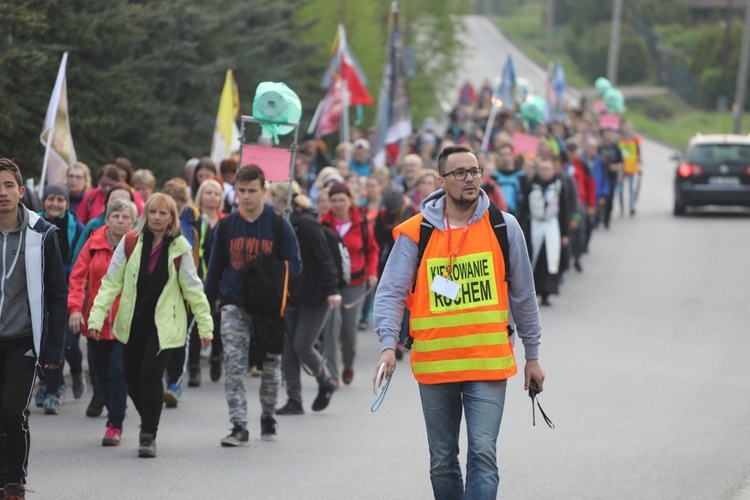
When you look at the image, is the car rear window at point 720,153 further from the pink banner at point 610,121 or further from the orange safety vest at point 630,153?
the pink banner at point 610,121

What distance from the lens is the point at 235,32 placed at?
82.0ft

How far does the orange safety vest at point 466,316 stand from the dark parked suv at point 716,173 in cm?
2230

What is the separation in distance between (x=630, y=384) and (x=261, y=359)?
4.09 m

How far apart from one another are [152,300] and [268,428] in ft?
4.33

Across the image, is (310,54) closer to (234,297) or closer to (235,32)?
(235,32)

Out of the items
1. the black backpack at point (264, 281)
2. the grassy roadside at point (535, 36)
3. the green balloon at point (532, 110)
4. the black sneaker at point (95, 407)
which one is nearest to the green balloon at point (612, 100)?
the green balloon at point (532, 110)

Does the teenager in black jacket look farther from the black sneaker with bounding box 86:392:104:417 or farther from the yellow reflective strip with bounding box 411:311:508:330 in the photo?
the yellow reflective strip with bounding box 411:311:508:330

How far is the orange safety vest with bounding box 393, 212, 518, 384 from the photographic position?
6676 millimetres

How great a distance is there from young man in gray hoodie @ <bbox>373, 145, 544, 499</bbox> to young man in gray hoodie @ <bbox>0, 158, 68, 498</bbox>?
204 cm

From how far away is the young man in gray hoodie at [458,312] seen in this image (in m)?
6.68

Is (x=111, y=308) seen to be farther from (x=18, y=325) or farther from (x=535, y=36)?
(x=535, y=36)

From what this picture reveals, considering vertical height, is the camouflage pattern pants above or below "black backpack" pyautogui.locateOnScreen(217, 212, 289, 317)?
below

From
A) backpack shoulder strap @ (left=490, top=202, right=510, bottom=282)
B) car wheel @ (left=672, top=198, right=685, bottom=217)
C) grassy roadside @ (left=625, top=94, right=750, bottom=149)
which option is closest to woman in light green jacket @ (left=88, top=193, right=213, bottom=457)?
backpack shoulder strap @ (left=490, top=202, right=510, bottom=282)

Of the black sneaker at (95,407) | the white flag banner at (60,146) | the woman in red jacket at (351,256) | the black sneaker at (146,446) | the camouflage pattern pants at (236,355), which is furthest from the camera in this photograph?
the white flag banner at (60,146)
